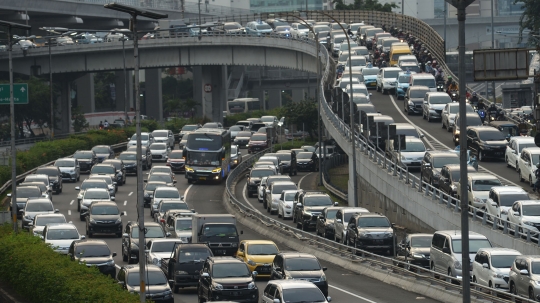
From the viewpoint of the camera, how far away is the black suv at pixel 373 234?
37.7 metres

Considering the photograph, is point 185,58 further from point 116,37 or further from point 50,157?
point 50,157

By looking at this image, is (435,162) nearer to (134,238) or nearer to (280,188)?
(280,188)

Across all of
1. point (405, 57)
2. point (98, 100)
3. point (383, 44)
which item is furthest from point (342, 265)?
point (98, 100)

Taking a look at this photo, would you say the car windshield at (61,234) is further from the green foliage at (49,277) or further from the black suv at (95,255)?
the green foliage at (49,277)

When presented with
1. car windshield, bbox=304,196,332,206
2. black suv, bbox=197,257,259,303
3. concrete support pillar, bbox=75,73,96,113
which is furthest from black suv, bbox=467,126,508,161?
concrete support pillar, bbox=75,73,96,113

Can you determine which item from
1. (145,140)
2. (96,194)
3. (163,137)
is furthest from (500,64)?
(163,137)

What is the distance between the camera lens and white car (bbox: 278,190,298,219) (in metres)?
52.3

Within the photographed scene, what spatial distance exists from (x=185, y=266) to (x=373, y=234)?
28.1 ft

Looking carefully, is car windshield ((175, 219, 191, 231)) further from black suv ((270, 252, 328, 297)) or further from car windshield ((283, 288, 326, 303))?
car windshield ((283, 288, 326, 303))

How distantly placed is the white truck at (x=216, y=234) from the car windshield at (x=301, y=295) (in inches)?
524

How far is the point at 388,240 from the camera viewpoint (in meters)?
37.7

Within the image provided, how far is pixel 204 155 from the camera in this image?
66.9 metres

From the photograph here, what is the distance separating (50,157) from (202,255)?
46.4 m

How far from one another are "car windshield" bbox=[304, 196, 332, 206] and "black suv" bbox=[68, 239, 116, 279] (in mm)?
15556
